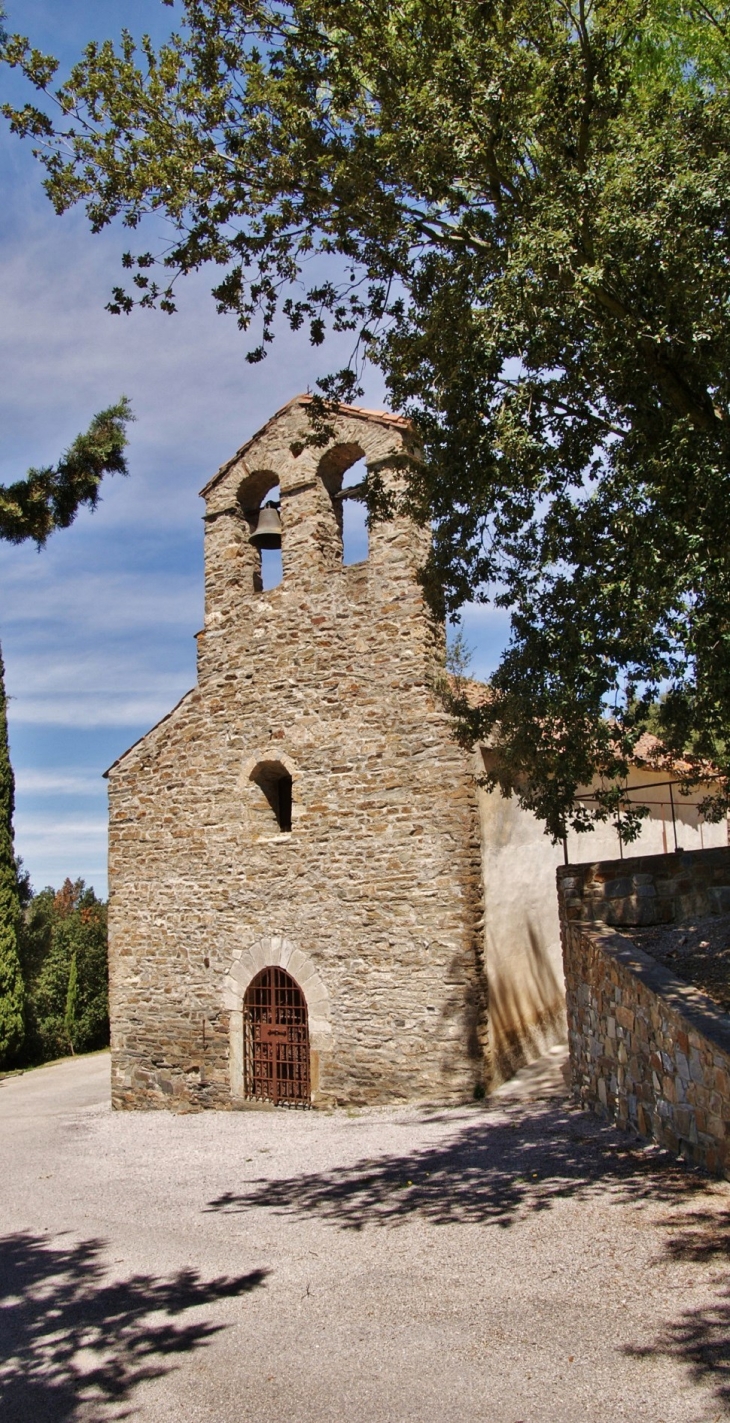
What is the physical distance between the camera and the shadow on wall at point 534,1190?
4.15 metres

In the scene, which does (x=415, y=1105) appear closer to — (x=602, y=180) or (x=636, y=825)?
(x=636, y=825)

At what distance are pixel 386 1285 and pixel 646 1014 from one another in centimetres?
262

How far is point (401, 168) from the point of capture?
20.9 feet

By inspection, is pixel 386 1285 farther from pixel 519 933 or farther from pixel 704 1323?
pixel 519 933

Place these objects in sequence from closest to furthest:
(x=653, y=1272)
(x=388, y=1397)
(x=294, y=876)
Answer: (x=388, y=1397)
(x=653, y=1272)
(x=294, y=876)

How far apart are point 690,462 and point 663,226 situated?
4.63 feet

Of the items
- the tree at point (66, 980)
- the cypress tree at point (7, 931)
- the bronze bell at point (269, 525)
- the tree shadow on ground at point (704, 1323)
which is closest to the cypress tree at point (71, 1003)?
the tree at point (66, 980)

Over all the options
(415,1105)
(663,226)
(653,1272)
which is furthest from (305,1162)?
(663,226)

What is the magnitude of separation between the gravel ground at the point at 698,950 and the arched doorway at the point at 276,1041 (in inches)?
167

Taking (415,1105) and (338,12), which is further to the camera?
(415,1105)

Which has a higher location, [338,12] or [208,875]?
[338,12]

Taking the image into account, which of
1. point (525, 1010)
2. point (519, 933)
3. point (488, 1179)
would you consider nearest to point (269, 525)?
point (519, 933)

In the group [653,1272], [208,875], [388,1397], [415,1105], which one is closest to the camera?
[388,1397]

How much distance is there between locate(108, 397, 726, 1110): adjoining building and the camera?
10266mm
